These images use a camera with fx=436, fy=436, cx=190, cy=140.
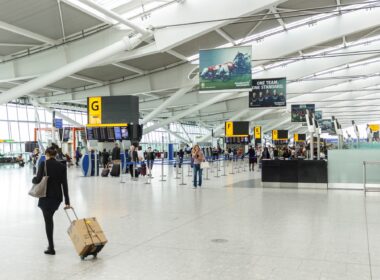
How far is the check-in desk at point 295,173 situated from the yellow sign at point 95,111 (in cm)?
1020

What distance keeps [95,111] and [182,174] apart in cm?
731

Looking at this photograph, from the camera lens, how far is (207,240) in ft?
23.1

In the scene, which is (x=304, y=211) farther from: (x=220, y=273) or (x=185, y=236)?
(x=220, y=273)

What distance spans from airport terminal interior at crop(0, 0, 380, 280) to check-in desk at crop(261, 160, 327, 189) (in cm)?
4

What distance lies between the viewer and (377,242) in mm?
6855

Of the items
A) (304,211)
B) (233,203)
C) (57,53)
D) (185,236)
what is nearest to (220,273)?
(185,236)

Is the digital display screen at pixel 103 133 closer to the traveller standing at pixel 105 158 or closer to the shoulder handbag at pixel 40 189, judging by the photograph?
the traveller standing at pixel 105 158

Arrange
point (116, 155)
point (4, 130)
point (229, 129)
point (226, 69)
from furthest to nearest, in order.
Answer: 1. point (4, 130)
2. point (229, 129)
3. point (116, 155)
4. point (226, 69)

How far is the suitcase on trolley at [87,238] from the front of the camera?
5.73m

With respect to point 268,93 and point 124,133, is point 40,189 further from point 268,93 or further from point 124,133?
point 268,93

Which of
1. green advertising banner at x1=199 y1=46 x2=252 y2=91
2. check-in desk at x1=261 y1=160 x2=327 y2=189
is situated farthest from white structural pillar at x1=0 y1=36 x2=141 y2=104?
check-in desk at x1=261 y1=160 x2=327 y2=189

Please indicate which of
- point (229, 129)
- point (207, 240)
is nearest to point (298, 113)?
point (229, 129)

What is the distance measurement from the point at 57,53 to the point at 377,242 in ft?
65.4

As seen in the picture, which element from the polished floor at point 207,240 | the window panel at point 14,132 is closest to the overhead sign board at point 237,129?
the window panel at point 14,132
